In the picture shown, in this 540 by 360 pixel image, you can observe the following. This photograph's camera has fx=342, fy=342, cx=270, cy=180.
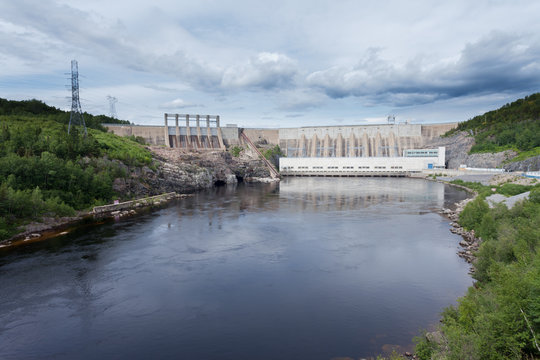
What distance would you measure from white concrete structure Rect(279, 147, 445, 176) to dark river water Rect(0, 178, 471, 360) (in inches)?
2153

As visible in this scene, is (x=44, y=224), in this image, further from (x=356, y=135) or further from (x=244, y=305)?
(x=356, y=135)

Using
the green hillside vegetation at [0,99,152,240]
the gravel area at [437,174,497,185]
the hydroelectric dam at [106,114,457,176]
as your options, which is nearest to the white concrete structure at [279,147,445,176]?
the hydroelectric dam at [106,114,457,176]

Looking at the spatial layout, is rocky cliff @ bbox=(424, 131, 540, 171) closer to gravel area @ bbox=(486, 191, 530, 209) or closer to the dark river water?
gravel area @ bbox=(486, 191, 530, 209)

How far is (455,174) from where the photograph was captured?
7400cm

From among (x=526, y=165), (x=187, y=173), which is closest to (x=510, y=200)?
(x=526, y=165)

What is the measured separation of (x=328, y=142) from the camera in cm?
10112

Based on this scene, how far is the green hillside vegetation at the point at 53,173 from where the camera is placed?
1203 inches

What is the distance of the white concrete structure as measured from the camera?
84.8 meters

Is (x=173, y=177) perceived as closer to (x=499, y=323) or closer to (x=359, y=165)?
(x=359, y=165)

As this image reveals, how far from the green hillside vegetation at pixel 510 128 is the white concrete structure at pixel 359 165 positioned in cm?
1023

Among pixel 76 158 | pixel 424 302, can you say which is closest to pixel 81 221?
pixel 76 158

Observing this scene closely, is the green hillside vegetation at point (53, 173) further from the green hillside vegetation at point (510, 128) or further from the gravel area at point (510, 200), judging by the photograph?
the green hillside vegetation at point (510, 128)

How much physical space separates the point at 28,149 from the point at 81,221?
1289 centimetres

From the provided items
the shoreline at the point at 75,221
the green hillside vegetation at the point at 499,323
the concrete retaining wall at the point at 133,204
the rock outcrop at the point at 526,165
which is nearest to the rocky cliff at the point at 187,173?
the concrete retaining wall at the point at 133,204
